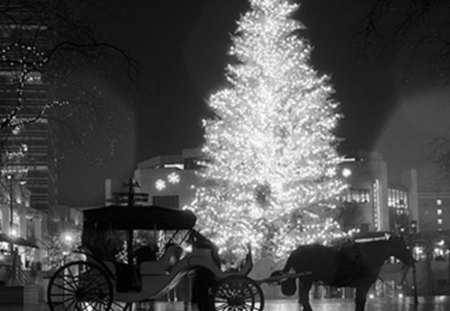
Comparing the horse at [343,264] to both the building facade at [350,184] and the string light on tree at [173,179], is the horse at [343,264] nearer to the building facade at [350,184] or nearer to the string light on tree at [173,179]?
the building facade at [350,184]

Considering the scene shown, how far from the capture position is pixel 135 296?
17.5 metres

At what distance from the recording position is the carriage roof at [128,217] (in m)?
17.8

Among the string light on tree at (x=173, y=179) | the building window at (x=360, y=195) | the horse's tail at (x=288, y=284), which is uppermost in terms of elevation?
the string light on tree at (x=173, y=179)

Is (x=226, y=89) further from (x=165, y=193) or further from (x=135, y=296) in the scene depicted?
(x=165, y=193)

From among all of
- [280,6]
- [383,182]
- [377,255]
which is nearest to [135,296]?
[377,255]

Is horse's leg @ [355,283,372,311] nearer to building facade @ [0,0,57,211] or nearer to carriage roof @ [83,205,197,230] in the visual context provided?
carriage roof @ [83,205,197,230]

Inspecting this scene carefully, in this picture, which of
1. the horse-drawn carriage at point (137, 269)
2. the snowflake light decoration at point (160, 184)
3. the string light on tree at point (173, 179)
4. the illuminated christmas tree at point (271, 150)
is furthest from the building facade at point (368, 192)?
the horse-drawn carriage at point (137, 269)

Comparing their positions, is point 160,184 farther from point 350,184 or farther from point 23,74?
point 23,74

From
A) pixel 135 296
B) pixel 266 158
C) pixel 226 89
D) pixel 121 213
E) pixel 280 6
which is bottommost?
pixel 135 296

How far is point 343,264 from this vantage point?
18.9 metres

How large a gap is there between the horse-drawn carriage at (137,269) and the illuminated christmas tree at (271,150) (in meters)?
28.0

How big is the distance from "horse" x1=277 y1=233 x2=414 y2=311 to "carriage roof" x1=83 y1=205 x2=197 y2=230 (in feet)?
9.17

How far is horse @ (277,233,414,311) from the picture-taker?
1884cm

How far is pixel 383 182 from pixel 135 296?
96772mm
